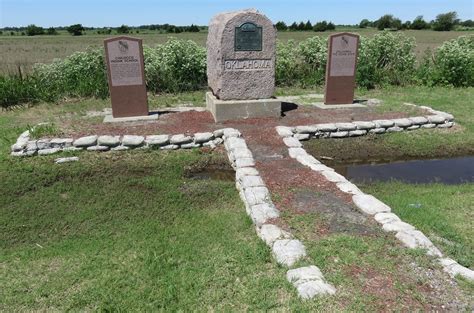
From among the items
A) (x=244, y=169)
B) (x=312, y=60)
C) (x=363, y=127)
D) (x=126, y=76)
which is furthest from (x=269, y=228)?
(x=312, y=60)

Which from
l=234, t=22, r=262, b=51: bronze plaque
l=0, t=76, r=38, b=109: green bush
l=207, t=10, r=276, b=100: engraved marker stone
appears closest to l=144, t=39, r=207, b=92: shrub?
l=0, t=76, r=38, b=109: green bush

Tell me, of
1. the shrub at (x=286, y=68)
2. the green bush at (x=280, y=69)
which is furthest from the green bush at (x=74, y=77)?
the shrub at (x=286, y=68)

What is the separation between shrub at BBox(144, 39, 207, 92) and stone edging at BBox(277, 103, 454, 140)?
5511 mm

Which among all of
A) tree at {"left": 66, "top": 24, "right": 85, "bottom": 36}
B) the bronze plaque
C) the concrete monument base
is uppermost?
tree at {"left": 66, "top": 24, "right": 85, "bottom": 36}

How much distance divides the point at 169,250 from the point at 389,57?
12.2m

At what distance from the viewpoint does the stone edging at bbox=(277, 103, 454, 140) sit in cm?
754

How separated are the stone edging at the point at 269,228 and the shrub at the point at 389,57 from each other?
8378 millimetres

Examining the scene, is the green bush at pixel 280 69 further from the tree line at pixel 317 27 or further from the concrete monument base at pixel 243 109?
the tree line at pixel 317 27

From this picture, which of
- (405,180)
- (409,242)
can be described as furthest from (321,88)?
(409,242)

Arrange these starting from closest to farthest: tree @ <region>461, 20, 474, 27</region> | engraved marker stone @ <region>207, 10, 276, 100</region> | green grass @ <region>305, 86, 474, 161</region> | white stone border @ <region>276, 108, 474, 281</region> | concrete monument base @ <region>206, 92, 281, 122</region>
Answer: white stone border @ <region>276, 108, 474, 281</region> → green grass @ <region>305, 86, 474, 161</region> → engraved marker stone @ <region>207, 10, 276, 100</region> → concrete monument base @ <region>206, 92, 281, 122</region> → tree @ <region>461, 20, 474, 27</region>

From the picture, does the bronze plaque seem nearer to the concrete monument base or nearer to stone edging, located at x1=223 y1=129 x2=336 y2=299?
the concrete monument base

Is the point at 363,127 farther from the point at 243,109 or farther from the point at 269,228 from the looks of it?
the point at 269,228

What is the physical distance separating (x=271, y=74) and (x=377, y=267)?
5.78 meters

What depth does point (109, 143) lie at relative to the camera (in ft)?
22.0
